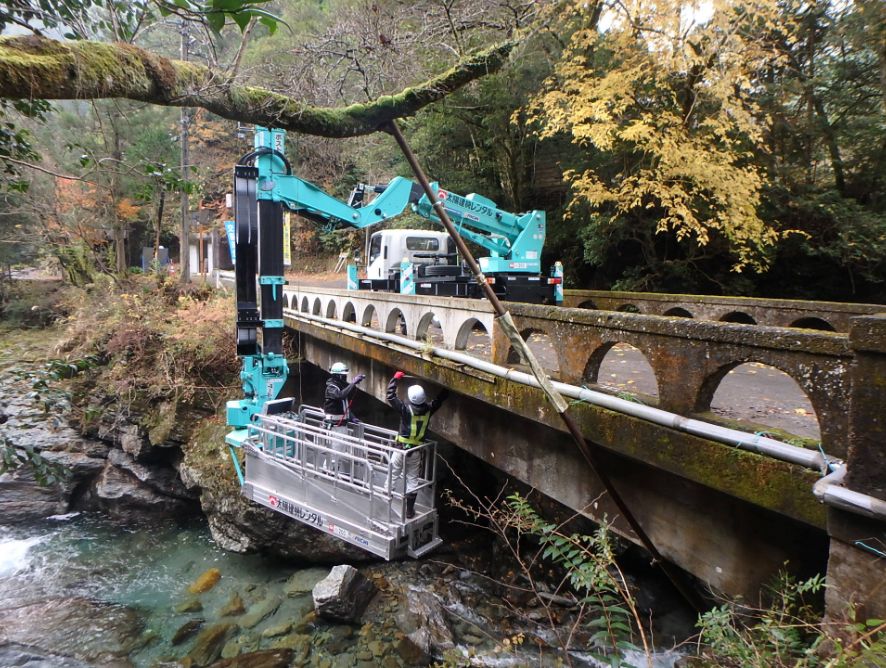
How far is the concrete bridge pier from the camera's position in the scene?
2369 millimetres

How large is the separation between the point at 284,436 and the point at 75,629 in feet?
15.6

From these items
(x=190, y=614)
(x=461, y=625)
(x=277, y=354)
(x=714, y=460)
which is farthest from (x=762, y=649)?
(x=190, y=614)

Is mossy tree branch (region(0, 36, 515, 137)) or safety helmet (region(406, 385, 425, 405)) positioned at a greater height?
mossy tree branch (region(0, 36, 515, 137))

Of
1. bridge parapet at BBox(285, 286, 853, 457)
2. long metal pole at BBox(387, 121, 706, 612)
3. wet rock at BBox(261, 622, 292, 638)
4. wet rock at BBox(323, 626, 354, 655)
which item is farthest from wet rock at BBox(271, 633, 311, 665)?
long metal pole at BBox(387, 121, 706, 612)

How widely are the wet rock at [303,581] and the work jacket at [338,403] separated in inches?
119

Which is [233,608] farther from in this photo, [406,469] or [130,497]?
[130,497]

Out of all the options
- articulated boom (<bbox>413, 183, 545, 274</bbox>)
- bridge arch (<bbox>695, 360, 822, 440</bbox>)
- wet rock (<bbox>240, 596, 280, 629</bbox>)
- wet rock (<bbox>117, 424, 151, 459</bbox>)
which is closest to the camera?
bridge arch (<bbox>695, 360, 822, 440</bbox>)

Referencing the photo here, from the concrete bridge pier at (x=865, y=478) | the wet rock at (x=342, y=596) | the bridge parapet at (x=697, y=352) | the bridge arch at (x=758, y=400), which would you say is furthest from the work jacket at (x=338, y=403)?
the concrete bridge pier at (x=865, y=478)

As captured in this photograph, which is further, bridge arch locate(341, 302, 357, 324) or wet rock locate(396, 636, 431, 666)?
bridge arch locate(341, 302, 357, 324)

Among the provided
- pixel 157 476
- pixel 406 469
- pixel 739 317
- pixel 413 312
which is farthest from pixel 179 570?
pixel 739 317

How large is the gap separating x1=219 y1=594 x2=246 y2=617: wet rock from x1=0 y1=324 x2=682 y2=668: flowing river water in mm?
18

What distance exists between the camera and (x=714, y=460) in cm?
323

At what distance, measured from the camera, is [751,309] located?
7898mm

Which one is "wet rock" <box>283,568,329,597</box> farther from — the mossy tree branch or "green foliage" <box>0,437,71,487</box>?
the mossy tree branch
